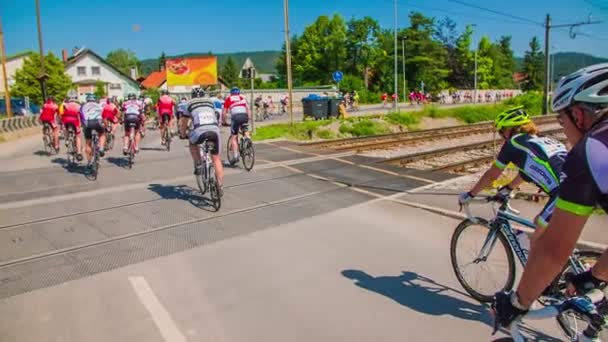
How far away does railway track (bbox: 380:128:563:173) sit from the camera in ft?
46.8

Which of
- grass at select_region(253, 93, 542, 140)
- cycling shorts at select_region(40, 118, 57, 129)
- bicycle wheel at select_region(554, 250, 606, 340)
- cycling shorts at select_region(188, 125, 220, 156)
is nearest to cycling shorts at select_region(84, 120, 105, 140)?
cycling shorts at select_region(188, 125, 220, 156)

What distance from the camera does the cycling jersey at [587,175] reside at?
6.50 ft

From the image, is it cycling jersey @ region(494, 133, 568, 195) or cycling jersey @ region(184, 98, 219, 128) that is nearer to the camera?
cycling jersey @ region(494, 133, 568, 195)

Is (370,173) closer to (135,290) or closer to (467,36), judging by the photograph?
(135,290)

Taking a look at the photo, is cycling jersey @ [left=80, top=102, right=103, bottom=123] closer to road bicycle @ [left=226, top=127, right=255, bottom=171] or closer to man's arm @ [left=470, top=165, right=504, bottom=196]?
road bicycle @ [left=226, top=127, right=255, bottom=171]

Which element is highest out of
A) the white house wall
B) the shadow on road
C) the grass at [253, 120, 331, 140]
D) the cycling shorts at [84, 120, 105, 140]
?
the white house wall

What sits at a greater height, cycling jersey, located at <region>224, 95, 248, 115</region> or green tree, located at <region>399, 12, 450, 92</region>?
green tree, located at <region>399, 12, 450, 92</region>

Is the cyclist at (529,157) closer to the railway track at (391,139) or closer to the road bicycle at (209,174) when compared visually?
the road bicycle at (209,174)

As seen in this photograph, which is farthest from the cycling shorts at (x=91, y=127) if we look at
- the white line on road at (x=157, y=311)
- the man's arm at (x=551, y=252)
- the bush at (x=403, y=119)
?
the bush at (x=403, y=119)

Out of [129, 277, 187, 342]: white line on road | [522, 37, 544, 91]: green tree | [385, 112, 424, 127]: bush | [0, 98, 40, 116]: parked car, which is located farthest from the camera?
[522, 37, 544, 91]: green tree

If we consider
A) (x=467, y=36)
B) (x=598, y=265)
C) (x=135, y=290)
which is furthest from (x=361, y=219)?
(x=467, y=36)

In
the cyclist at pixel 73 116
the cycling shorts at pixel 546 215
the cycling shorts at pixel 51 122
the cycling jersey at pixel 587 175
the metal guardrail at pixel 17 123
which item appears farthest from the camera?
the metal guardrail at pixel 17 123

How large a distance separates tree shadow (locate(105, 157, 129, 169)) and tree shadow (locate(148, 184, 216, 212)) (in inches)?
128

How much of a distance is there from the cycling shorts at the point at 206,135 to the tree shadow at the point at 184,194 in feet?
3.23
